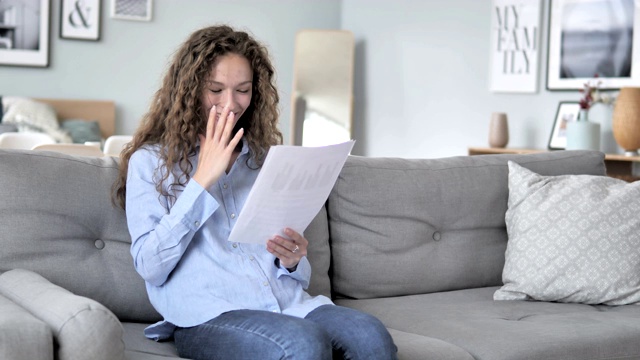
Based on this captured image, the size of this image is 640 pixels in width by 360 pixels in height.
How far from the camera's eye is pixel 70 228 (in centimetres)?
216

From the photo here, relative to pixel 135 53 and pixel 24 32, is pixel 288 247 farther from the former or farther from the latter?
pixel 135 53

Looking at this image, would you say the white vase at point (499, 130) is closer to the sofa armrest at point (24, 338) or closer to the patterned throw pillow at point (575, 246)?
the patterned throw pillow at point (575, 246)

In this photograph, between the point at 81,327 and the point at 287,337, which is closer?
the point at 81,327

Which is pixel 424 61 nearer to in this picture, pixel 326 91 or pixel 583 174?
pixel 326 91

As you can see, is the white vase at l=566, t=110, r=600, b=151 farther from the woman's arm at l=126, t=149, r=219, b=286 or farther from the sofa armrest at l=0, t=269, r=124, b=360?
the sofa armrest at l=0, t=269, r=124, b=360

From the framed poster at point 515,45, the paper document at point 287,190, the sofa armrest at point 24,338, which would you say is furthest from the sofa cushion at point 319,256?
the framed poster at point 515,45

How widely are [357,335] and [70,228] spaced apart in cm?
78

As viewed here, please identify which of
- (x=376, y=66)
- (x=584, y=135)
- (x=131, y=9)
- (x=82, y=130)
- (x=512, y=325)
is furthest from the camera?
(x=376, y=66)

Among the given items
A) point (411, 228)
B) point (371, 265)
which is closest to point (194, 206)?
point (371, 265)

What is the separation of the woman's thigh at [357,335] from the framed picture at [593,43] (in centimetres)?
386

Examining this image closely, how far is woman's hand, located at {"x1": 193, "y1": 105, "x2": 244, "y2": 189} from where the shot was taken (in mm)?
1927

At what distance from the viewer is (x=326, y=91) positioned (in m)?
7.46

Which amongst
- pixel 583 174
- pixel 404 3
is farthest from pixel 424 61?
pixel 583 174

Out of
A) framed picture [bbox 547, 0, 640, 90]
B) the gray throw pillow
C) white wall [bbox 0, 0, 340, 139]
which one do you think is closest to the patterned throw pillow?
framed picture [bbox 547, 0, 640, 90]
